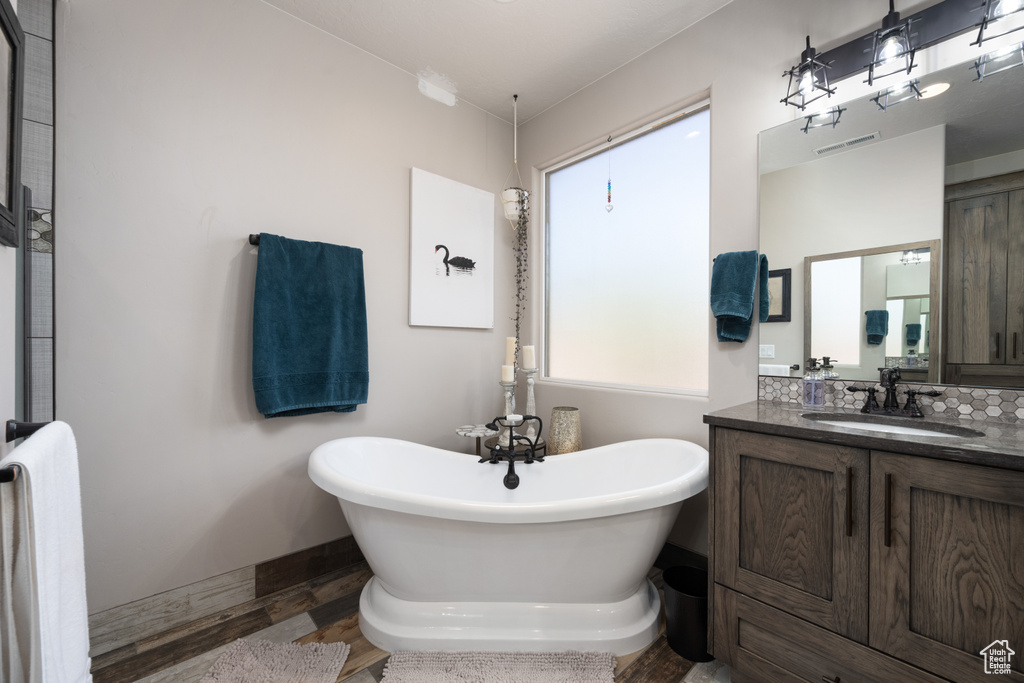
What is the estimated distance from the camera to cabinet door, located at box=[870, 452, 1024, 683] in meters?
0.92

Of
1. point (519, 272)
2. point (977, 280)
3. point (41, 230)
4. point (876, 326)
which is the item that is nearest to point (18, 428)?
point (41, 230)

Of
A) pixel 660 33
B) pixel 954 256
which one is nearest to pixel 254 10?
pixel 660 33

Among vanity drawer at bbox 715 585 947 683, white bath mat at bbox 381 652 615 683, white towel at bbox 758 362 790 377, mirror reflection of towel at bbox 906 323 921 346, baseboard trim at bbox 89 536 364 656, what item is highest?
mirror reflection of towel at bbox 906 323 921 346

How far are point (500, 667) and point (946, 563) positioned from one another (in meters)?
1.29

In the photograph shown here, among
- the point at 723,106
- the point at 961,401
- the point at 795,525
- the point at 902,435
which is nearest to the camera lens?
the point at 902,435

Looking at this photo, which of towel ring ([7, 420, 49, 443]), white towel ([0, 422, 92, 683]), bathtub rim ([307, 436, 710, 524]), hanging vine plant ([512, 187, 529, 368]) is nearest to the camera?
white towel ([0, 422, 92, 683])

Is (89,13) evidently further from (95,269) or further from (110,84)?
(95,269)

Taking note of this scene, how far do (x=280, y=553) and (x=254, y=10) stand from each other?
2.37 m

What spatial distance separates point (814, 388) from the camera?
5.23ft

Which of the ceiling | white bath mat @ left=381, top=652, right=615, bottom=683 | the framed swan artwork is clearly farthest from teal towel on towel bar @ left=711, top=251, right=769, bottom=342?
white bath mat @ left=381, top=652, right=615, bottom=683

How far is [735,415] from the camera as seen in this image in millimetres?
1419

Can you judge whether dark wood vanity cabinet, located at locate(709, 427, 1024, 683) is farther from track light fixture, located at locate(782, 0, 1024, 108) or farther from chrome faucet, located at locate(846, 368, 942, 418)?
track light fixture, located at locate(782, 0, 1024, 108)

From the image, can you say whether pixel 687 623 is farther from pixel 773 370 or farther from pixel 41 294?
pixel 41 294

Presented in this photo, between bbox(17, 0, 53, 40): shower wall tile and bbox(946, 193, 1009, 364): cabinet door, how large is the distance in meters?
3.01
